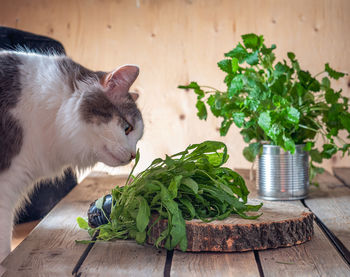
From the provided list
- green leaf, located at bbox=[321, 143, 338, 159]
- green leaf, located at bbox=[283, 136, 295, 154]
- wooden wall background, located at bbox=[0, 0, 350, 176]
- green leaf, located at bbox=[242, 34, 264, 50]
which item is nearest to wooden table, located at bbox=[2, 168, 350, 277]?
green leaf, located at bbox=[283, 136, 295, 154]

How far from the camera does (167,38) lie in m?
2.67

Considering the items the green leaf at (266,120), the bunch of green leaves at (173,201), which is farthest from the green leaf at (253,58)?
the bunch of green leaves at (173,201)

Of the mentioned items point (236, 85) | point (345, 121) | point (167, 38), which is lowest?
point (345, 121)

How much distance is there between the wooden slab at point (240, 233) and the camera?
34.0 inches

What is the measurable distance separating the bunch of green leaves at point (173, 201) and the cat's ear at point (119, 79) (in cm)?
23

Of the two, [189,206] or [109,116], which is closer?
[189,206]

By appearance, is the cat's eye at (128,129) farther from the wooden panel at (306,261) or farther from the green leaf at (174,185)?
the wooden panel at (306,261)

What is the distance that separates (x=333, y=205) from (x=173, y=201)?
0.65m

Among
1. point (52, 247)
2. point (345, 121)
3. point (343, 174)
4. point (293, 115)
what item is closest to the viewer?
point (52, 247)

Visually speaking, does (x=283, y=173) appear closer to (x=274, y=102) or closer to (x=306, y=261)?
(x=274, y=102)

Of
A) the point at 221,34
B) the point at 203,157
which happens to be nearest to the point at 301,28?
the point at 221,34

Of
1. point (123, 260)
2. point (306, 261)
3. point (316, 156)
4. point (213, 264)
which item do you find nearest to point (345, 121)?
point (316, 156)

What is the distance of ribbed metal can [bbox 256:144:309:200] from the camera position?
135 centimetres

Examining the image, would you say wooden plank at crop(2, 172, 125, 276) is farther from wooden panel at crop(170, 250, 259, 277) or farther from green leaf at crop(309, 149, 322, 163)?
green leaf at crop(309, 149, 322, 163)
